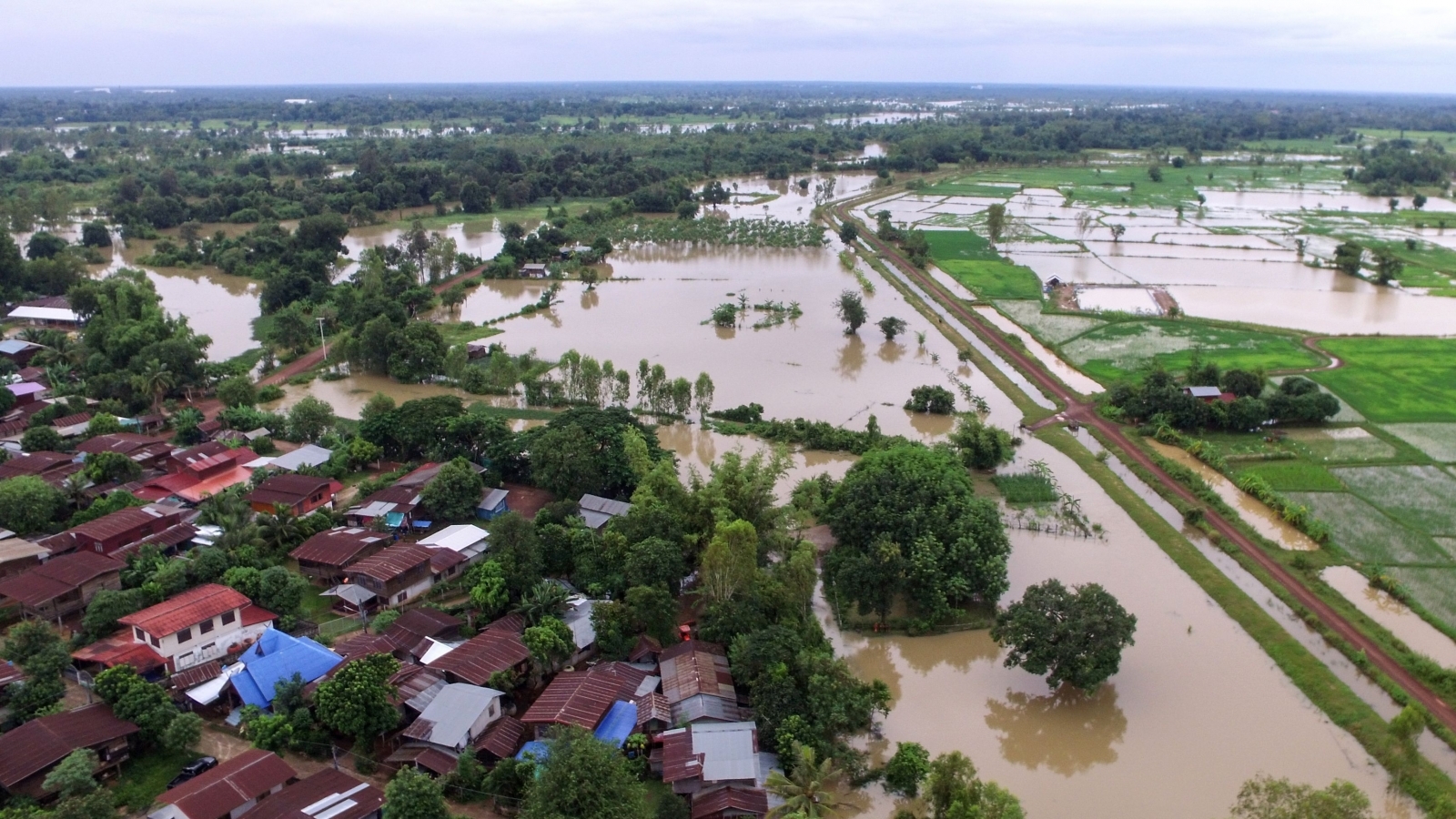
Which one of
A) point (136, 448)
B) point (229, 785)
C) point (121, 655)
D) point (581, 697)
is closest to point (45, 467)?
point (136, 448)

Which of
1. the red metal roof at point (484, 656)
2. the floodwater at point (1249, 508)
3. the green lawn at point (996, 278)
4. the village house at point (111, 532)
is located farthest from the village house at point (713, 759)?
the green lawn at point (996, 278)

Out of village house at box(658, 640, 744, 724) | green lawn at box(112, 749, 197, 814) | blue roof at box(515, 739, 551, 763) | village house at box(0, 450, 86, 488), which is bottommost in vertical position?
green lawn at box(112, 749, 197, 814)

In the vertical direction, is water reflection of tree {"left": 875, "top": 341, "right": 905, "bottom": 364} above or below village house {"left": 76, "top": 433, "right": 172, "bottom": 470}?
above

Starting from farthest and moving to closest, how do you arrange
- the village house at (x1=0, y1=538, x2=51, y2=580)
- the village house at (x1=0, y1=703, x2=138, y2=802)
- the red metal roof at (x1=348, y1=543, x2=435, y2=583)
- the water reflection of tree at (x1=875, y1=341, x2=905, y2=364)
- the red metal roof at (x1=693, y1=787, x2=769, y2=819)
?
the water reflection of tree at (x1=875, y1=341, x2=905, y2=364), the village house at (x1=0, y1=538, x2=51, y2=580), the red metal roof at (x1=348, y1=543, x2=435, y2=583), the red metal roof at (x1=693, y1=787, x2=769, y2=819), the village house at (x1=0, y1=703, x2=138, y2=802)

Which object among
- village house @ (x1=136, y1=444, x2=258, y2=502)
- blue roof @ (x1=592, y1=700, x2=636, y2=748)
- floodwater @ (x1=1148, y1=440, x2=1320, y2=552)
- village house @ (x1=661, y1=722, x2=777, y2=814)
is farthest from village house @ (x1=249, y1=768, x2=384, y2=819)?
floodwater @ (x1=1148, y1=440, x2=1320, y2=552)

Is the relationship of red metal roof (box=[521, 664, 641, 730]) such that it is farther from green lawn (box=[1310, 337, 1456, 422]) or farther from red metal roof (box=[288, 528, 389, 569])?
green lawn (box=[1310, 337, 1456, 422])

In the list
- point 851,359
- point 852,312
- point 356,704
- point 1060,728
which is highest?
point 852,312

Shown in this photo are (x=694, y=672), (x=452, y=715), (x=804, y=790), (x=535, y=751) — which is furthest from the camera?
(x=694, y=672)

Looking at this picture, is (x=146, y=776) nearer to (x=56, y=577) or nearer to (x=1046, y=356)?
(x=56, y=577)

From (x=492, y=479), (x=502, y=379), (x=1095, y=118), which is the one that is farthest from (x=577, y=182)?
(x=1095, y=118)
